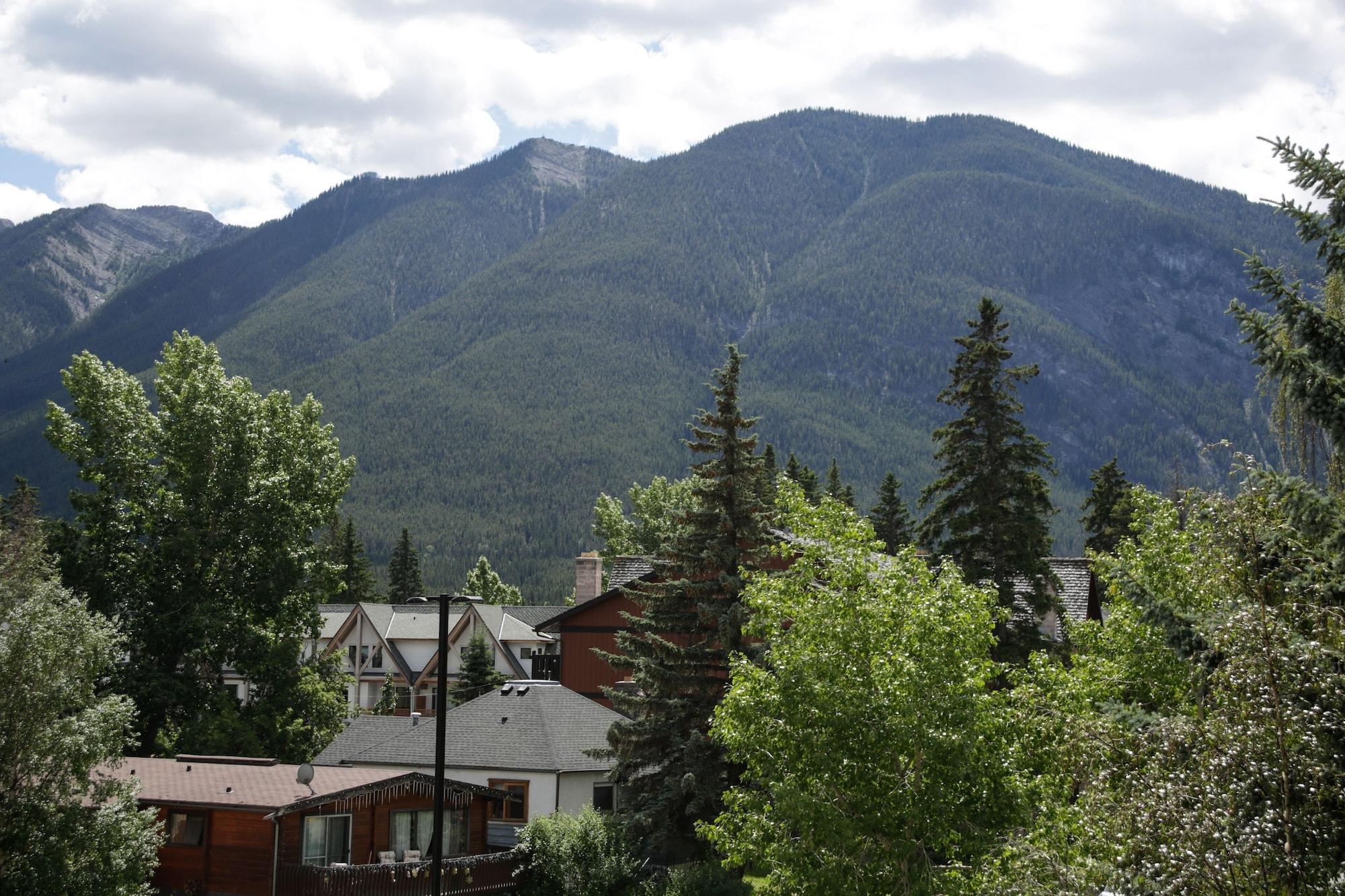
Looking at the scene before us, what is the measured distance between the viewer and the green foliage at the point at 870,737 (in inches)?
742

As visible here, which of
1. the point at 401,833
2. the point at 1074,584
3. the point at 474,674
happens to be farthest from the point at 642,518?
the point at 401,833

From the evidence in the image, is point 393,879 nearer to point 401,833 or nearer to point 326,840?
point 326,840

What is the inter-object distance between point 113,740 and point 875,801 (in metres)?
18.6

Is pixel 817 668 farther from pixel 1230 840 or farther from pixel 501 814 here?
pixel 501 814

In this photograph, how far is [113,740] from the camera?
28.0 meters

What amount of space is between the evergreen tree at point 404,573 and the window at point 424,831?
260 ft

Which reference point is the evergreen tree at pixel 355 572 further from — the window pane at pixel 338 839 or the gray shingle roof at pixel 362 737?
the window pane at pixel 338 839

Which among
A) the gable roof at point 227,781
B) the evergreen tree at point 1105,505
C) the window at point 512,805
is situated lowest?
the window at point 512,805

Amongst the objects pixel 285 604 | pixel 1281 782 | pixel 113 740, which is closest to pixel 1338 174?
pixel 1281 782

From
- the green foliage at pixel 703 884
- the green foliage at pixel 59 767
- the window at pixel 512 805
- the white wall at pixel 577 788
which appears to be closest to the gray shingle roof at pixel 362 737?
the window at pixel 512 805

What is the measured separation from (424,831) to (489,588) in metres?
85.6

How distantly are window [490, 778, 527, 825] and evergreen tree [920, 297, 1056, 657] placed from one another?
14.9 meters

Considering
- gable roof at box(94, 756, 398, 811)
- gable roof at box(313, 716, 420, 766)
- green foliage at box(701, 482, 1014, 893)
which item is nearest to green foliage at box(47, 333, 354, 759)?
gable roof at box(313, 716, 420, 766)

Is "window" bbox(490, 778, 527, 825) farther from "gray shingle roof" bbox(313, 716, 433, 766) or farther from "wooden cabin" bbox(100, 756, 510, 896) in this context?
"gray shingle roof" bbox(313, 716, 433, 766)
